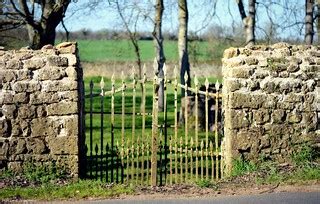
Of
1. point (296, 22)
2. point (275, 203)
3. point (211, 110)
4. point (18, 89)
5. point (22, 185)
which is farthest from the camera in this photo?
point (296, 22)

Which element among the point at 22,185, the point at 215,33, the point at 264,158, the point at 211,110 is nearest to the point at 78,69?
the point at 22,185

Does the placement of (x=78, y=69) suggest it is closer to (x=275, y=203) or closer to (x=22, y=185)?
(x=22, y=185)

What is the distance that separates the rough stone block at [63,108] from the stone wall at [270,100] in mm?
2847

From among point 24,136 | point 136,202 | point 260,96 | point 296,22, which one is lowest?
point 136,202

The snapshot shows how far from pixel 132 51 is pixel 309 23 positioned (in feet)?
82.9

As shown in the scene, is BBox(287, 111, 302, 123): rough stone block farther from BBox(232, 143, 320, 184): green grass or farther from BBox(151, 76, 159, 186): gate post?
BBox(151, 76, 159, 186): gate post

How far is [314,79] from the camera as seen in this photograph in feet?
32.7

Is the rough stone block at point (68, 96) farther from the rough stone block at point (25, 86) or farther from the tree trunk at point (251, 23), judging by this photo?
the tree trunk at point (251, 23)

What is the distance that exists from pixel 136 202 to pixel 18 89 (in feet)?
9.95

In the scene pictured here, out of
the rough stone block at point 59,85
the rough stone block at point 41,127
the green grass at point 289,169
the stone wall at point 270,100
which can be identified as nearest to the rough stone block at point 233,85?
the stone wall at point 270,100

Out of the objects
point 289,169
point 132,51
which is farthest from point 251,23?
point 132,51

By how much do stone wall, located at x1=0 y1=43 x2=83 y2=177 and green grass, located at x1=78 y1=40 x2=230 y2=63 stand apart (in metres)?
19.1

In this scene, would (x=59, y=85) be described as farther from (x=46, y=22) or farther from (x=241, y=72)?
(x=46, y=22)

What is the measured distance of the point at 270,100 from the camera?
973cm
